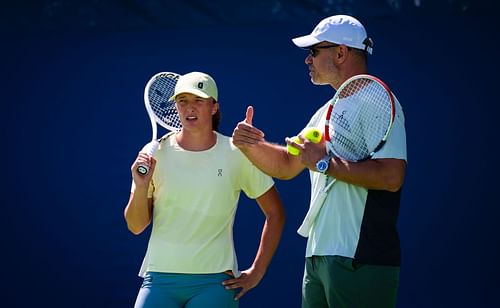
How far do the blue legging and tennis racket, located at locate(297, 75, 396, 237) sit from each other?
71 cm

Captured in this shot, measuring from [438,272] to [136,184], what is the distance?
199 cm

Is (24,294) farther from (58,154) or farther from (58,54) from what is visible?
(58,54)

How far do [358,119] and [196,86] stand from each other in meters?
0.84

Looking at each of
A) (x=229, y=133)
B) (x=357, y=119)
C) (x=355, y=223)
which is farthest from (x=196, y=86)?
(x=229, y=133)

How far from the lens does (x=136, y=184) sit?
3822 millimetres

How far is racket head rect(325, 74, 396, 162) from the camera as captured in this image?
336cm

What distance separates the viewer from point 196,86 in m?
3.95

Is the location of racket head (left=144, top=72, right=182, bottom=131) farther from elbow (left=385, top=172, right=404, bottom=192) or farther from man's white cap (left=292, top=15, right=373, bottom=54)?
elbow (left=385, top=172, right=404, bottom=192)

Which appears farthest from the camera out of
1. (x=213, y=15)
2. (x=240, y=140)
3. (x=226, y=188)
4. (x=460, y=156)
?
(x=213, y=15)

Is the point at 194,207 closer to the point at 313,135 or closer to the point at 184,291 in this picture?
the point at 184,291

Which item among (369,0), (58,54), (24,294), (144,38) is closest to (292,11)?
(369,0)

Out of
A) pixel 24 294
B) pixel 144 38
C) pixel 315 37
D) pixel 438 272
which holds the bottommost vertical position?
pixel 24 294

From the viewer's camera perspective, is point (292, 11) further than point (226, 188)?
Yes

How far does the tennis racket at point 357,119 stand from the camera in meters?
3.36
